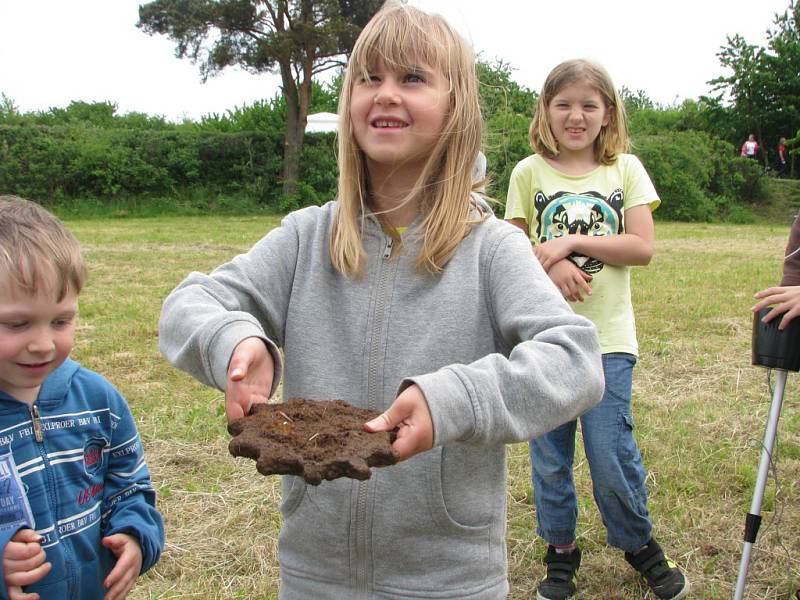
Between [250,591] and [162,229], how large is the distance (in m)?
16.7

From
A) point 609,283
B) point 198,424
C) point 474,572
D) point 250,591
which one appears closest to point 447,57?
point 474,572

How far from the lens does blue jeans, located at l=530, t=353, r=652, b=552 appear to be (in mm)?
3141

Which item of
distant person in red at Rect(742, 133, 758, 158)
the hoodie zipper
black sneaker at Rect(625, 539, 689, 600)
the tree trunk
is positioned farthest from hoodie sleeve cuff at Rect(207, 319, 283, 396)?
distant person in red at Rect(742, 133, 758, 158)

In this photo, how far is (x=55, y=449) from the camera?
2.06 m

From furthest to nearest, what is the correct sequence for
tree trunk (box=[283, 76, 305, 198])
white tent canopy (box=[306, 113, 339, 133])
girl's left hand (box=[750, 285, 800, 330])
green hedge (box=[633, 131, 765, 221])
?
1. white tent canopy (box=[306, 113, 339, 133])
2. tree trunk (box=[283, 76, 305, 198])
3. green hedge (box=[633, 131, 765, 221])
4. girl's left hand (box=[750, 285, 800, 330])

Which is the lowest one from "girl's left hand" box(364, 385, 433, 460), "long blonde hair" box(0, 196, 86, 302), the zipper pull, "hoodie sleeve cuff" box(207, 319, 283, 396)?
the zipper pull

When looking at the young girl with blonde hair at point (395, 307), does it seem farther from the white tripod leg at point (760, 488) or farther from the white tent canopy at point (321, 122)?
the white tent canopy at point (321, 122)

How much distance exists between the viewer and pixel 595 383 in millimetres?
1537

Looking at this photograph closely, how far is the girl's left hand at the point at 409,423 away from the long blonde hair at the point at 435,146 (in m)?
0.55

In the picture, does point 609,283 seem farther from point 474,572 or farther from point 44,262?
point 44,262

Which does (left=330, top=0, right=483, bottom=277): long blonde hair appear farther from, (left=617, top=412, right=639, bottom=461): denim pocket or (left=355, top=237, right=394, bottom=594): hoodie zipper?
(left=617, top=412, right=639, bottom=461): denim pocket

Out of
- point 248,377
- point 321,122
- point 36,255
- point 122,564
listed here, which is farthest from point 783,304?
point 321,122

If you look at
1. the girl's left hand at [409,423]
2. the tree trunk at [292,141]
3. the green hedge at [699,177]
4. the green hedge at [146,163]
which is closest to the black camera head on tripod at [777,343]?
the girl's left hand at [409,423]

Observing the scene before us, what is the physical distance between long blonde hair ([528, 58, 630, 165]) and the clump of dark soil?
2.06 metres
